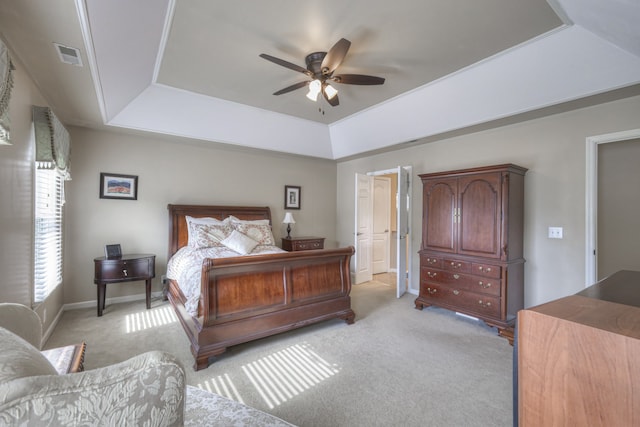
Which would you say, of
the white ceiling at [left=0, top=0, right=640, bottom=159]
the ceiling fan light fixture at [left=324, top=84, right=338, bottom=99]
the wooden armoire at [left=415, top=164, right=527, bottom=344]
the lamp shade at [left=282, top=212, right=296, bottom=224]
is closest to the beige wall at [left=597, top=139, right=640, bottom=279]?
the wooden armoire at [left=415, top=164, right=527, bottom=344]

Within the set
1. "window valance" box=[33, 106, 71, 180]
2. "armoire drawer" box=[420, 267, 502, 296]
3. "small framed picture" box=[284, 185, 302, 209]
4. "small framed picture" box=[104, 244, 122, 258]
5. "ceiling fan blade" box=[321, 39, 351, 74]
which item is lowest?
"armoire drawer" box=[420, 267, 502, 296]

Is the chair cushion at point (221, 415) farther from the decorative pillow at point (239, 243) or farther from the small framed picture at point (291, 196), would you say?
the small framed picture at point (291, 196)

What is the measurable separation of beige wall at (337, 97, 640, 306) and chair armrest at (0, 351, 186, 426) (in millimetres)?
3967

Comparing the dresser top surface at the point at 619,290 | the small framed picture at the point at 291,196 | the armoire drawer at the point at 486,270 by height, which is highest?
the small framed picture at the point at 291,196

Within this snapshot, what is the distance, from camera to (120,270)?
3.52m

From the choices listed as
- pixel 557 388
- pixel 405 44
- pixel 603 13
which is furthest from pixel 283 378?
pixel 603 13

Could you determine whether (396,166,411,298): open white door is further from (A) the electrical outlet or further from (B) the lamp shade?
(B) the lamp shade

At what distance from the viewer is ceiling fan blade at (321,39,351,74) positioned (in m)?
2.17

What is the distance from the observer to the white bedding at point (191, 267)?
2605 mm

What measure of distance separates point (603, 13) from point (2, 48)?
3.57 meters

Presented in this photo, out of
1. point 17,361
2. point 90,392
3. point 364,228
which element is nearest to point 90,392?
point 90,392

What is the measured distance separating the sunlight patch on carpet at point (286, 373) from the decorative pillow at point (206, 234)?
2.00m

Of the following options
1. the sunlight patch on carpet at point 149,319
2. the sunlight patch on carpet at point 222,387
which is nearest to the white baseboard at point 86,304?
the sunlight patch on carpet at point 149,319

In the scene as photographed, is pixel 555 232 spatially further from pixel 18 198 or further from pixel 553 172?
pixel 18 198
